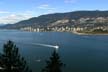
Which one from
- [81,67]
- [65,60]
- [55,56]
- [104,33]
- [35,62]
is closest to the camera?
[55,56]

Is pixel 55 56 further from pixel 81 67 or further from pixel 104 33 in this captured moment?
pixel 104 33

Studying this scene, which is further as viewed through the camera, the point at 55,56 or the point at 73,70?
the point at 73,70

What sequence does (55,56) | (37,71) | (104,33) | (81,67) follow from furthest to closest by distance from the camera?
1. (104,33)
2. (81,67)
3. (37,71)
4. (55,56)

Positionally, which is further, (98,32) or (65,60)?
(98,32)

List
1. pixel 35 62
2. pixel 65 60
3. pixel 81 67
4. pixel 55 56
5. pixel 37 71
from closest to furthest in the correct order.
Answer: pixel 55 56, pixel 37 71, pixel 81 67, pixel 35 62, pixel 65 60

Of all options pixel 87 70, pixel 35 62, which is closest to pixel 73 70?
pixel 87 70

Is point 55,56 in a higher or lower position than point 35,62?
higher

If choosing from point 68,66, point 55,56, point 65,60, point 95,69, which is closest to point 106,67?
point 95,69

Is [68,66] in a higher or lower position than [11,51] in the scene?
lower

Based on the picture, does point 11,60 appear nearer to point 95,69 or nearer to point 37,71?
point 37,71
